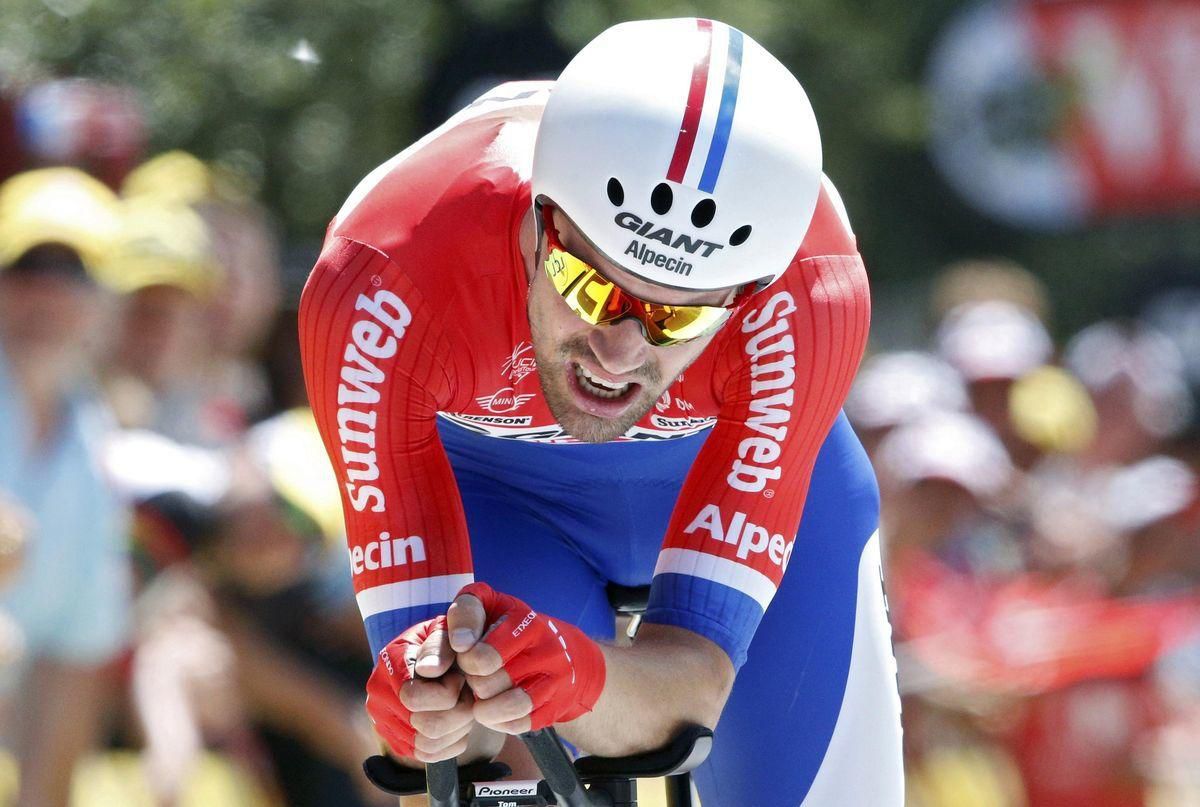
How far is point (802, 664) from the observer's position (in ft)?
12.9

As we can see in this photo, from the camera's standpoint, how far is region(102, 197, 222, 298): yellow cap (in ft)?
20.4

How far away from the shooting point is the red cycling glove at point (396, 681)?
118 inches

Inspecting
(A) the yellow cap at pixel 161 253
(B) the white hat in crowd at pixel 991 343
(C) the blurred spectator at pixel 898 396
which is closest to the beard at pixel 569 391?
(A) the yellow cap at pixel 161 253

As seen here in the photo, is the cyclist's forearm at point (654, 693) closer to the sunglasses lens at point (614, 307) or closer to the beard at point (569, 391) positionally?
the beard at point (569, 391)

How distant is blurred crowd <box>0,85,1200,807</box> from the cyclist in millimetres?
2013

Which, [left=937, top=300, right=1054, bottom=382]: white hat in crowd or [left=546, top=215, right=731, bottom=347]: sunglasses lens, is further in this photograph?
[left=937, top=300, right=1054, bottom=382]: white hat in crowd

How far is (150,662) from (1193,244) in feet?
33.1

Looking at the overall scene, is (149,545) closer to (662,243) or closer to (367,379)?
(367,379)

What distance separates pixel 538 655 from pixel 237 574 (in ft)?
10.2

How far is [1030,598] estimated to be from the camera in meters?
8.56

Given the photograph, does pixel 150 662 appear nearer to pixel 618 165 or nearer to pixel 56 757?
pixel 56 757

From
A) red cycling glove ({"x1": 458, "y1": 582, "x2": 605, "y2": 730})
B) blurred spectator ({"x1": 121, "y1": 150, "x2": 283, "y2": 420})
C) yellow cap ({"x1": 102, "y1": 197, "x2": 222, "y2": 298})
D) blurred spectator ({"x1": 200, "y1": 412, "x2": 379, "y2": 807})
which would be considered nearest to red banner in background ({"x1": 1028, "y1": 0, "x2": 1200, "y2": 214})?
blurred spectator ({"x1": 121, "y1": 150, "x2": 283, "y2": 420})

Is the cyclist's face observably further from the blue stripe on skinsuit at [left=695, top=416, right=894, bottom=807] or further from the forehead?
the blue stripe on skinsuit at [left=695, top=416, right=894, bottom=807]

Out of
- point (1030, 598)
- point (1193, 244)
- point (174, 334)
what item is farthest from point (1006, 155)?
point (174, 334)
